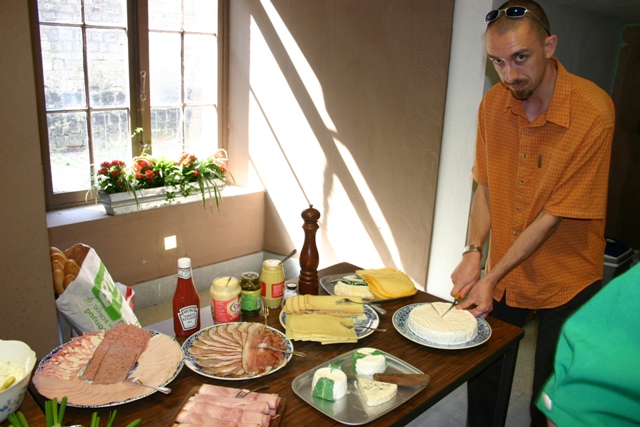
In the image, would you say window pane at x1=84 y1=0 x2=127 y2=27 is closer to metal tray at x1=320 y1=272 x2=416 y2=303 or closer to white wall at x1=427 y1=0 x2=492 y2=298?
white wall at x1=427 y1=0 x2=492 y2=298

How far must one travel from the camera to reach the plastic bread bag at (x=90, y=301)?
1875 mm

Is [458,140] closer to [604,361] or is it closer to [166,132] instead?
[166,132]

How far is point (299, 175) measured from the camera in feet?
12.4

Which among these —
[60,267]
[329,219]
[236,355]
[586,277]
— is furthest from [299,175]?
[236,355]

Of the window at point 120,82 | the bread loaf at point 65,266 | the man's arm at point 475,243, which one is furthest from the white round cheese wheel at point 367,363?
the window at point 120,82

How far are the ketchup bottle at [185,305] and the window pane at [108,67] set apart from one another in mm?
2375

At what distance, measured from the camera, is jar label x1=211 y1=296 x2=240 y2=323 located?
1509 mm

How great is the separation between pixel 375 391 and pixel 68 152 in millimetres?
2818

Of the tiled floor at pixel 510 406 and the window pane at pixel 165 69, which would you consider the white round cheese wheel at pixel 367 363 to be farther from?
the window pane at pixel 165 69

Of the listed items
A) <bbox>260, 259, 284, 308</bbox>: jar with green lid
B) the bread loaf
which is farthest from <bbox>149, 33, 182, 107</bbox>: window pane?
<bbox>260, 259, 284, 308</bbox>: jar with green lid

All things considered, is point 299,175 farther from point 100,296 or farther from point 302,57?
point 100,296

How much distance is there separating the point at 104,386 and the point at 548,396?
0.92 metres

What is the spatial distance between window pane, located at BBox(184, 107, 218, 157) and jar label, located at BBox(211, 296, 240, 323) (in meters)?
2.61

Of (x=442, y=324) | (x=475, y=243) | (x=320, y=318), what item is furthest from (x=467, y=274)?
(x=320, y=318)
